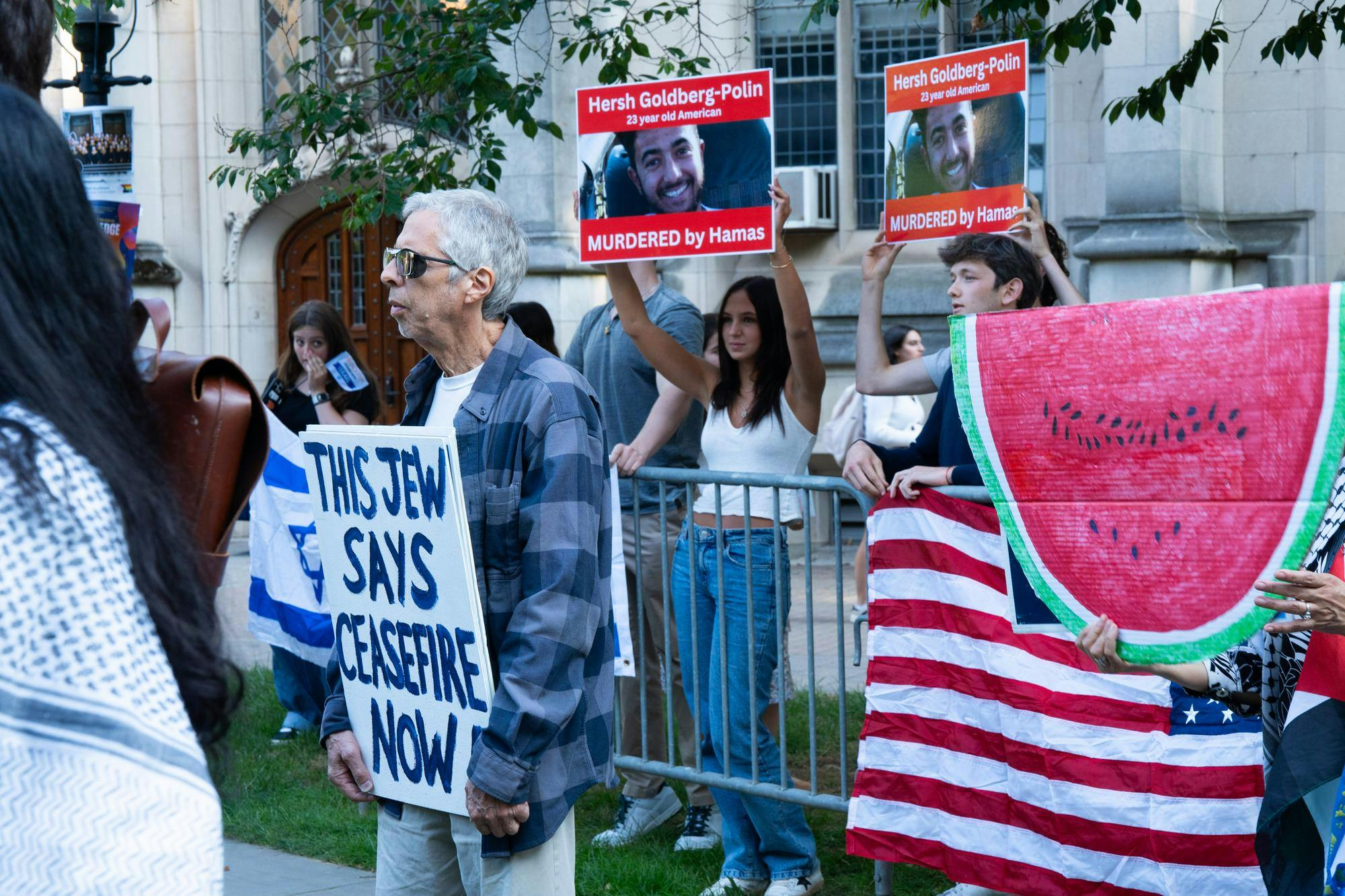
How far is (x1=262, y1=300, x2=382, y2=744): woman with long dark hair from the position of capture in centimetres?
752

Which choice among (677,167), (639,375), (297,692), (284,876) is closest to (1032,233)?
(677,167)

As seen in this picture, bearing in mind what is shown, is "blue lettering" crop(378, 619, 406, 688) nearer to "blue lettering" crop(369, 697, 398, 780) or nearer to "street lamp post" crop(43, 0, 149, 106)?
"blue lettering" crop(369, 697, 398, 780)

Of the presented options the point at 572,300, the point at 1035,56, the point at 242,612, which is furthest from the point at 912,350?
the point at 242,612

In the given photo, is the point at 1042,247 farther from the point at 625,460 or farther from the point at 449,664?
the point at 449,664

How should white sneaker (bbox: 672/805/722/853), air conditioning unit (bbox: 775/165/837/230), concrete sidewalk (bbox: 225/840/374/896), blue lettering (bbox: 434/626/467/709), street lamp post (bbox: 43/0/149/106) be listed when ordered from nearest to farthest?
blue lettering (bbox: 434/626/467/709)
concrete sidewalk (bbox: 225/840/374/896)
white sneaker (bbox: 672/805/722/853)
street lamp post (bbox: 43/0/149/106)
air conditioning unit (bbox: 775/165/837/230)

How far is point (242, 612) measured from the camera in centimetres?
1094

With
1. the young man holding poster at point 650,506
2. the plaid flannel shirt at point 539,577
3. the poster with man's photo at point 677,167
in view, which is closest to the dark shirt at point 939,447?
the young man holding poster at point 650,506

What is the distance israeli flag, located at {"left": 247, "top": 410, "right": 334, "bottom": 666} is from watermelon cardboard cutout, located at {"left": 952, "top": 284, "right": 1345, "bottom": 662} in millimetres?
4329

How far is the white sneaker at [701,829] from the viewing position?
18.6 ft

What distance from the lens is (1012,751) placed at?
4.32 m

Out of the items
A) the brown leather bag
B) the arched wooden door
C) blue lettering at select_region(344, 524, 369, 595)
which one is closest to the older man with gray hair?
blue lettering at select_region(344, 524, 369, 595)

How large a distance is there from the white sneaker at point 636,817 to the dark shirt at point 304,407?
2.53 meters

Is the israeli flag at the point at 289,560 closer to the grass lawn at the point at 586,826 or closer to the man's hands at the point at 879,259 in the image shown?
the grass lawn at the point at 586,826

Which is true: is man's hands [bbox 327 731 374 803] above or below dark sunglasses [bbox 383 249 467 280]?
below
